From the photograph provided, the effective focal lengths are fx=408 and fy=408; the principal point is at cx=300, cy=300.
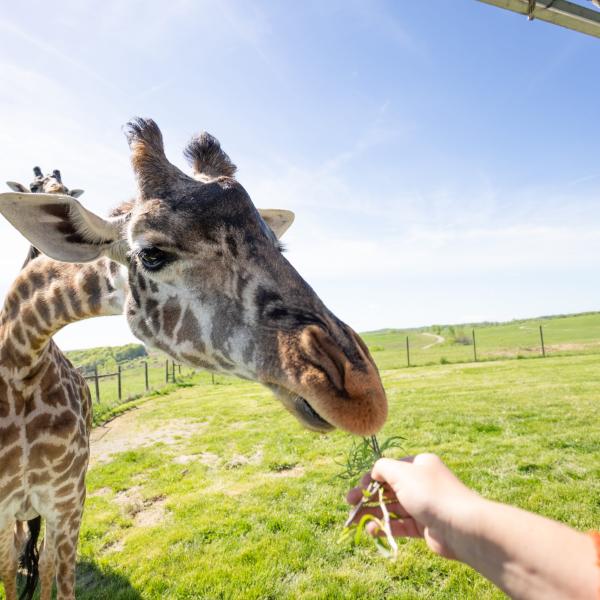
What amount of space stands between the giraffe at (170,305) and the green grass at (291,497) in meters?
2.24

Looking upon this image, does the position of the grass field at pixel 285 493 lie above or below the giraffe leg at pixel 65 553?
below

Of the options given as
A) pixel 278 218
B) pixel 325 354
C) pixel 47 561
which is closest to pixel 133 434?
pixel 47 561

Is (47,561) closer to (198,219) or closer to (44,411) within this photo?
(44,411)

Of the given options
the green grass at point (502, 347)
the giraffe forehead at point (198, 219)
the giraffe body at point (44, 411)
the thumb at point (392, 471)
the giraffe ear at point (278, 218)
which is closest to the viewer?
the thumb at point (392, 471)

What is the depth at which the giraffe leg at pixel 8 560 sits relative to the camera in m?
4.32

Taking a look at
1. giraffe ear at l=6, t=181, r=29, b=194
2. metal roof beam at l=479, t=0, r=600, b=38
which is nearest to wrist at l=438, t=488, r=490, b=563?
metal roof beam at l=479, t=0, r=600, b=38

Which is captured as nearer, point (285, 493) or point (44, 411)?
point (44, 411)

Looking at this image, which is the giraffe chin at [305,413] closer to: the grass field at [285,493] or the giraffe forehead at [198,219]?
the giraffe forehead at [198,219]

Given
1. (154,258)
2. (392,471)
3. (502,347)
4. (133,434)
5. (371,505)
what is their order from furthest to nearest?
(502,347) → (133,434) → (154,258) → (371,505) → (392,471)

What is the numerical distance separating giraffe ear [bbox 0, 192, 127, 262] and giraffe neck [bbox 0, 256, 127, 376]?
212 millimetres

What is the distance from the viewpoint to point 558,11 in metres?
3.28

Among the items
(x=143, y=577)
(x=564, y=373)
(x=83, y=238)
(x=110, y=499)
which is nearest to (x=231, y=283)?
(x=83, y=238)

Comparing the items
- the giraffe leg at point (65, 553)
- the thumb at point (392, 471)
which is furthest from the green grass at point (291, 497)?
the thumb at point (392, 471)

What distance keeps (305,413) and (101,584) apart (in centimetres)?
526
